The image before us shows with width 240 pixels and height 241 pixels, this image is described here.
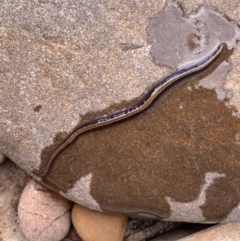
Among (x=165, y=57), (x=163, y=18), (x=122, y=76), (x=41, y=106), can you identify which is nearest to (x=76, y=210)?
(x=41, y=106)

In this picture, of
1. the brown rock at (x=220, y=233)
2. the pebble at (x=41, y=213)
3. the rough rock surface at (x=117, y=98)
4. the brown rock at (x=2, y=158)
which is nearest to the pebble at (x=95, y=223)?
the pebble at (x=41, y=213)

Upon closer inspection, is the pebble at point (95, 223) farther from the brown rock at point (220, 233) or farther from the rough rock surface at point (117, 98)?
the brown rock at point (220, 233)

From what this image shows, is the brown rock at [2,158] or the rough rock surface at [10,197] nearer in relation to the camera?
the brown rock at [2,158]

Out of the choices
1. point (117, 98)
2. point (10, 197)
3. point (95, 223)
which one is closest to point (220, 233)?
point (95, 223)

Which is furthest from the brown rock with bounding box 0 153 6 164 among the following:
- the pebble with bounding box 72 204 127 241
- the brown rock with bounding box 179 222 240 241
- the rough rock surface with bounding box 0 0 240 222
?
the brown rock with bounding box 179 222 240 241

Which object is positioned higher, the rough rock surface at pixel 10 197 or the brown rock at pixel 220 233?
the brown rock at pixel 220 233

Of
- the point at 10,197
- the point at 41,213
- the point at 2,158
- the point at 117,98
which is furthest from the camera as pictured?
the point at 10,197

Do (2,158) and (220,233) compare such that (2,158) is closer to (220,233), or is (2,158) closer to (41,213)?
(41,213)

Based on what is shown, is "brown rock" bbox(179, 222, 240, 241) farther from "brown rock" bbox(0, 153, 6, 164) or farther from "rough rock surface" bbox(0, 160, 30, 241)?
"brown rock" bbox(0, 153, 6, 164)
